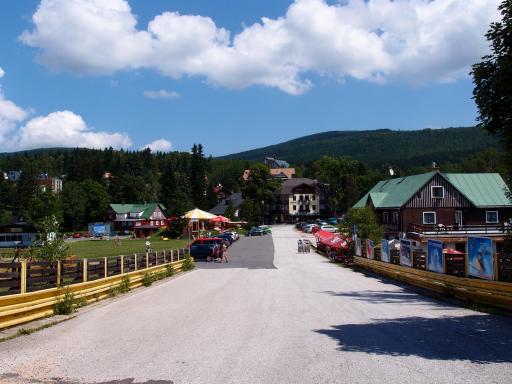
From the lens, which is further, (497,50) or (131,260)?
(131,260)

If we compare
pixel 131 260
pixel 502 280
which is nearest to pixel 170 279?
pixel 131 260

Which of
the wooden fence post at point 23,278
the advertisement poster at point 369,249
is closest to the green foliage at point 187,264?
the advertisement poster at point 369,249

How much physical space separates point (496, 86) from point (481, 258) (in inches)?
243

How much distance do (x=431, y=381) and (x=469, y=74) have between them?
728cm

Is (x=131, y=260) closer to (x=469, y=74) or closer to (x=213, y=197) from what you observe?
(x=469, y=74)

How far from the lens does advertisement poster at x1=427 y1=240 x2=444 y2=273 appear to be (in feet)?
63.9

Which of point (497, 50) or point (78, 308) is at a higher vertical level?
point (497, 50)

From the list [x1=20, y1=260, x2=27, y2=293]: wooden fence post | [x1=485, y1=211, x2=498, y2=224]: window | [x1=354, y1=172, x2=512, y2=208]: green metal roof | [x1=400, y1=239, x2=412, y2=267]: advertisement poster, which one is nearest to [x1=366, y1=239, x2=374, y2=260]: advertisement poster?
[x1=400, y1=239, x2=412, y2=267]: advertisement poster

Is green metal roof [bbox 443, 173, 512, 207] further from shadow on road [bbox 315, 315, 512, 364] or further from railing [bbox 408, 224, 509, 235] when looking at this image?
shadow on road [bbox 315, 315, 512, 364]

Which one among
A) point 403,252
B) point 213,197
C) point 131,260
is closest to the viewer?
point 131,260

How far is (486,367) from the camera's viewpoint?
772 cm

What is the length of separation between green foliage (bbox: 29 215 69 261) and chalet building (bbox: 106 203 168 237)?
96.4 metres

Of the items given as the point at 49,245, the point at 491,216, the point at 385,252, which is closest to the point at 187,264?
the point at 385,252

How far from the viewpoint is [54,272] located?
14.8 m
